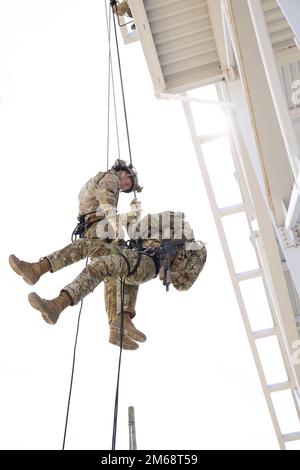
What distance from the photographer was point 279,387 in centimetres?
1091

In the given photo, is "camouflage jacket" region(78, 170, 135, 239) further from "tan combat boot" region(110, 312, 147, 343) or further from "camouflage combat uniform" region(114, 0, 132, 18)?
"camouflage combat uniform" region(114, 0, 132, 18)

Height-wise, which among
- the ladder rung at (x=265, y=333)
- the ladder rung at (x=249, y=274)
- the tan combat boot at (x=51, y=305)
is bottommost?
the tan combat boot at (x=51, y=305)

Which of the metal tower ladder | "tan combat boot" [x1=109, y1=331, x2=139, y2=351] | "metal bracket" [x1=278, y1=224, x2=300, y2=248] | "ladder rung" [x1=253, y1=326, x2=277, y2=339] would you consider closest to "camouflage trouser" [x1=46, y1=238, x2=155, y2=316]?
"tan combat boot" [x1=109, y1=331, x2=139, y2=351]

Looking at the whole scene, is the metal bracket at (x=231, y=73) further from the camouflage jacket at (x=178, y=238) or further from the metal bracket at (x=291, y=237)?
the metal bracket at (x=291, y=237)

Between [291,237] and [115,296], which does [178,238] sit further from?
[291,237]

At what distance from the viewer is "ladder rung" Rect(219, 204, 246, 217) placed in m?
9.77

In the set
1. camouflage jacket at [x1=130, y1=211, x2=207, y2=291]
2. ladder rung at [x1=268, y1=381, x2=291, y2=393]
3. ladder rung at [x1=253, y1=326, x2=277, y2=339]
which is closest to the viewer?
camouflage jacket at [x1=130, y1=211, x2=207, y2=291]

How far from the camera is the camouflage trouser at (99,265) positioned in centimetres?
561

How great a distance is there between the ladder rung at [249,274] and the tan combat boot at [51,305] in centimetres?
511

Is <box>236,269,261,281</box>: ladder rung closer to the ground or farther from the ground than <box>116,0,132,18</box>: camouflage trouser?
closer to the ground

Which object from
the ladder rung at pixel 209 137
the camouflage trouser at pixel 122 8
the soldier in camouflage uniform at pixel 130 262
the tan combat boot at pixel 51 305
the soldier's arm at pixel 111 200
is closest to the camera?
the tan combat boot at pixel 51 305

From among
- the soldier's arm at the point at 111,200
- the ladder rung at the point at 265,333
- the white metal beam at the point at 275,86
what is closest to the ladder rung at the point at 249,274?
the ladder rung at the point at 265,333

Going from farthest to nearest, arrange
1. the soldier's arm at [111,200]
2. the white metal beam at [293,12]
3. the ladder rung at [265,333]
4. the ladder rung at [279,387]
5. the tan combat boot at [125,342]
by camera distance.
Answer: the ladder rung at [279,387]
the ladder rung at [265,333]
the tan combat boot at [125,342]
the soldier's arm at [111,200]
the white metal beam at [293,12]

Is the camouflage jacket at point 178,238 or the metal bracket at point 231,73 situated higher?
the metal bracket at point 231,73
